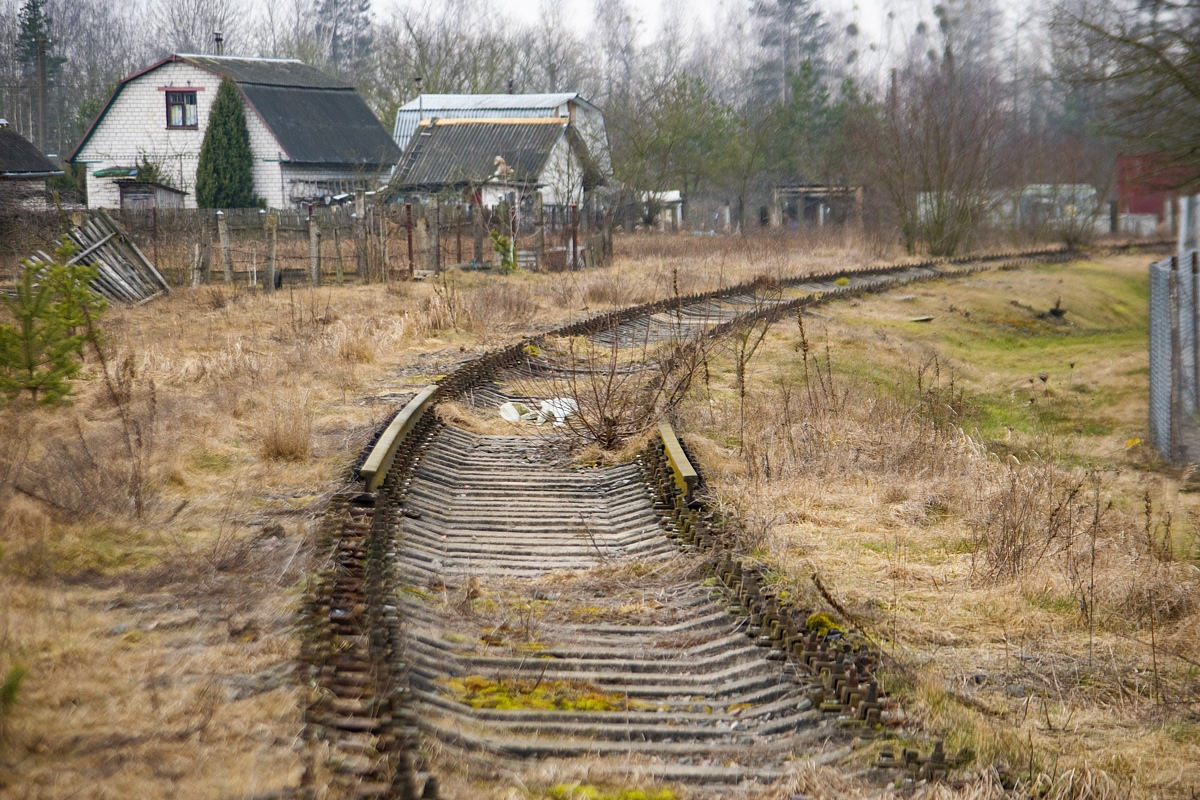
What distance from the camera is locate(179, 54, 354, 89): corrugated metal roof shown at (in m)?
44.0

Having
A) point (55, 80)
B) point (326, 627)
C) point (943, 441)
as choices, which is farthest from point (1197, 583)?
point (55, 80)

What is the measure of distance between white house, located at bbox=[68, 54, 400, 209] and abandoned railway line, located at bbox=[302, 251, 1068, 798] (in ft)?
121

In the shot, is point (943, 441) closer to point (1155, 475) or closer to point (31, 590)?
point (1155, 475)

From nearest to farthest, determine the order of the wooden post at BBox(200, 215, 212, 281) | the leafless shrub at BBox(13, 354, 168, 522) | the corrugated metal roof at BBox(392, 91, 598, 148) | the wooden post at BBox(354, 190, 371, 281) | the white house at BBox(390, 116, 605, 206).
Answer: the leafless shrub at BBox(13, 354, 168, 522)
the wooden post at BBox(200, 215, 212, 281)
the wooden post at BBox(354, 190, 371, 281)
the white house at BBox(390, 116, 605, 206)
the corrugated metal roof at BBox(392, 91, 598, 148)

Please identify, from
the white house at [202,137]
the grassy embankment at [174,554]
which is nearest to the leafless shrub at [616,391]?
the grassy embankment at [174,554]

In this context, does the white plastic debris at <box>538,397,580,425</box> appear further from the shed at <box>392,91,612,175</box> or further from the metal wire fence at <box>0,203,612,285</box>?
the shed at <box>392,91,612,175</box>

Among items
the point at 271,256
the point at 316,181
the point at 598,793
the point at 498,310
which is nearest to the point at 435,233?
the point at 271,256

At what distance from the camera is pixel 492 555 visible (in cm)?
657

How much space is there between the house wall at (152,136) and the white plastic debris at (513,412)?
35.1 metres

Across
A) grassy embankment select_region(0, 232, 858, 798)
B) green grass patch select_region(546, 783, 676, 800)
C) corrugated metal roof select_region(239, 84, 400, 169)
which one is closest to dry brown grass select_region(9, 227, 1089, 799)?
grassy embankment select_region(0, 232, 858, 798)

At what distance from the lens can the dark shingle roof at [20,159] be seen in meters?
33.7

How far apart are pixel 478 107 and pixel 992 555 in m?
46.0

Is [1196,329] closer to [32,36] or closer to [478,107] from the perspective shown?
[478,107]

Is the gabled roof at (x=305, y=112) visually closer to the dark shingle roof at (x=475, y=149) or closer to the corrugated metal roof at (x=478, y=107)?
the dark shingle roof at (x=475, y=149)
